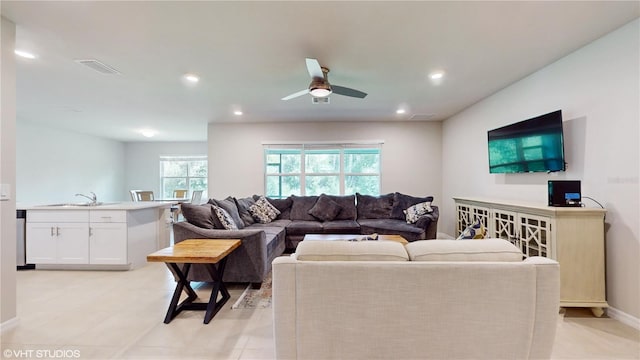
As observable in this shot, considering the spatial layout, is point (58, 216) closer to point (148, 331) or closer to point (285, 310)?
point (148, 331)

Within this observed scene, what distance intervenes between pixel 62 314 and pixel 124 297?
473 mm

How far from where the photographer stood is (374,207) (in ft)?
16.9

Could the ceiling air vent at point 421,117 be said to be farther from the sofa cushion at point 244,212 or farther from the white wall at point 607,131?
the sofa cushion at point 244,212

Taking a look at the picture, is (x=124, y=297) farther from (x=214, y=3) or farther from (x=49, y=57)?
(x=214, y=3)

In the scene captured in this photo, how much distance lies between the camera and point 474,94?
4.04m

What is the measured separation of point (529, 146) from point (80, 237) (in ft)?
19.0

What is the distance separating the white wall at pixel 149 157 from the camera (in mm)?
8609

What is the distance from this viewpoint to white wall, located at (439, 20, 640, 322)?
2.23 metres

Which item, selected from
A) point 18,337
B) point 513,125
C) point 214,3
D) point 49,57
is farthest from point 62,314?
point 513,125

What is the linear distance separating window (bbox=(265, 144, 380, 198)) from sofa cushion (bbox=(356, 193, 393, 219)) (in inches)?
28.2

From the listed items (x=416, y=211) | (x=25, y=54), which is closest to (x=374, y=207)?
(x=416, y=211)

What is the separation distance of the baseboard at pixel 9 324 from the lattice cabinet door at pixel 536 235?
4380 millimetres

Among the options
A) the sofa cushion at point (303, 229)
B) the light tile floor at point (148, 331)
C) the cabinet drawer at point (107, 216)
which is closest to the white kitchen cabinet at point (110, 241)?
the cabinet drawer at point (107, 216)

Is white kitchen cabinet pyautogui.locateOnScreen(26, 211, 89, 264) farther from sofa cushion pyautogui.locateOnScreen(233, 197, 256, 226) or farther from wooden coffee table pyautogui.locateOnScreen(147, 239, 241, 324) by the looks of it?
wooden coffee table pyautogui.locateOnScreen(147, 239, 241, 324)
